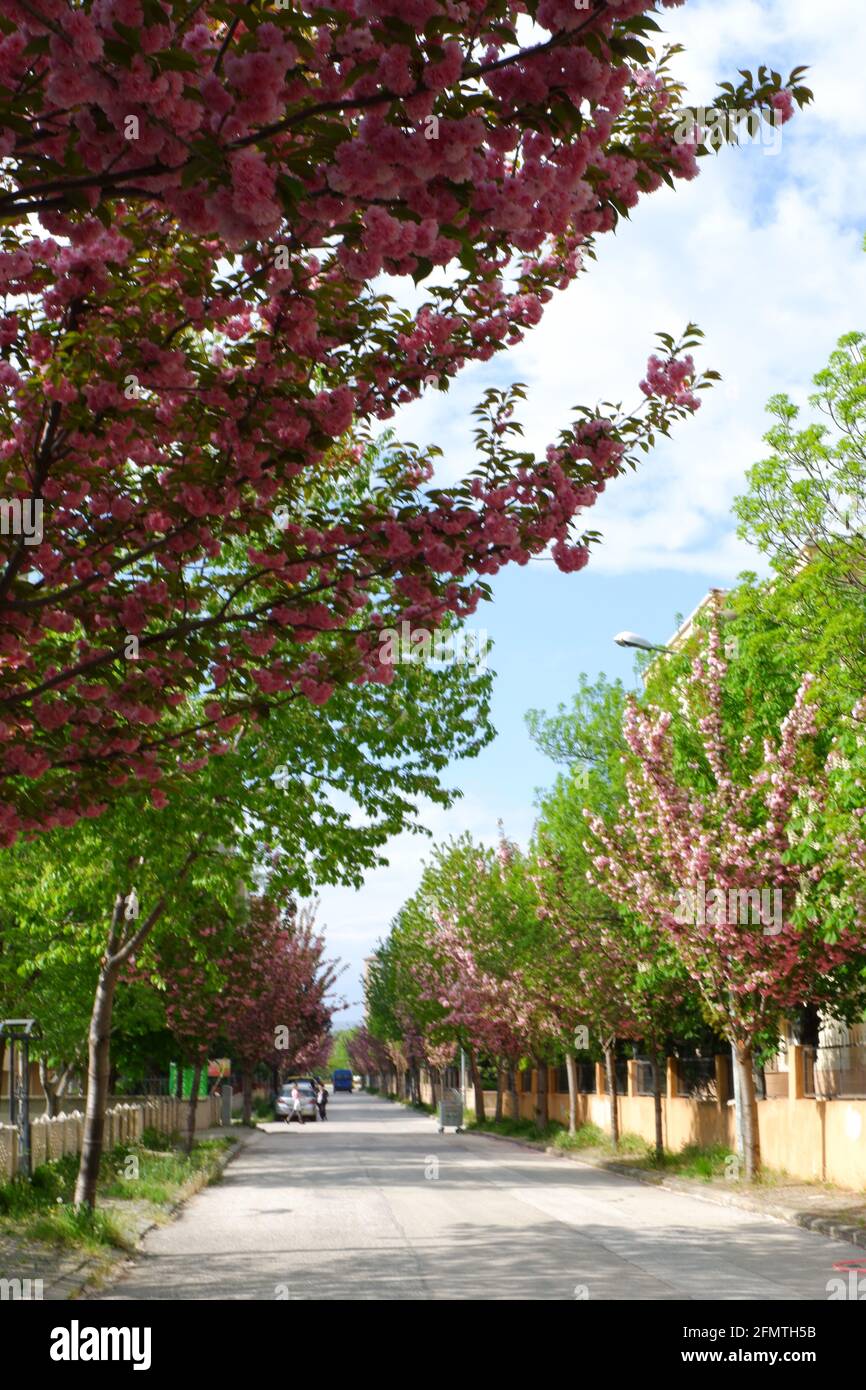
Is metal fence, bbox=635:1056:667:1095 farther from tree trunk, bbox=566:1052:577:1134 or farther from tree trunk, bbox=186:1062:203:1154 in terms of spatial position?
tree trunk, bbox=186:1062:203:1154

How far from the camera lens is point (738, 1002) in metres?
25.3

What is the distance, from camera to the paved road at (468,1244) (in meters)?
13.3

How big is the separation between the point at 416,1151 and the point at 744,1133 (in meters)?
17.5

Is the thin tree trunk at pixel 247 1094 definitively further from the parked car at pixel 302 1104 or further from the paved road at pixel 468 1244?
the paved road at pixel 468 1244

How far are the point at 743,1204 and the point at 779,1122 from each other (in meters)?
4.69

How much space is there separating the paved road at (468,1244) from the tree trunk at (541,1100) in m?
19.2

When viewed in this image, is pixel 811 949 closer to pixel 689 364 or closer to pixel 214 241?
pixel 689 364

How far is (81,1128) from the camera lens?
26.0 metres

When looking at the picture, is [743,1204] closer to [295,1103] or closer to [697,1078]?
[697,1078]

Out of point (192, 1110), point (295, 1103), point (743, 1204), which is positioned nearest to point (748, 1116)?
point (743, 1204)

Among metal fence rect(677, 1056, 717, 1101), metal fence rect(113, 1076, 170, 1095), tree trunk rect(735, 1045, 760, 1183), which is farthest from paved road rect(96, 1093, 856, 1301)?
metal fence rect(113, 1076, 170, 1095)

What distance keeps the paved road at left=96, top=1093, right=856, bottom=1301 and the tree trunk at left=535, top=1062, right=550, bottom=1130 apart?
19.2m
